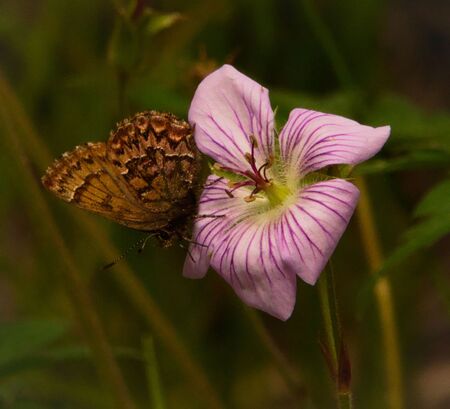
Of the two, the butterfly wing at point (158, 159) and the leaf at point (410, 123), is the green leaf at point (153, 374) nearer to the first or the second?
the butterfly wing at point (158, 159)

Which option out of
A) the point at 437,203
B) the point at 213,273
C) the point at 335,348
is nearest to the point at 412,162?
the point at 437,203

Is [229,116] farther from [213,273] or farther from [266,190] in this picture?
[213,273]

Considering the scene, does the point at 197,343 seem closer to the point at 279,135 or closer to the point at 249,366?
the point at 249,366

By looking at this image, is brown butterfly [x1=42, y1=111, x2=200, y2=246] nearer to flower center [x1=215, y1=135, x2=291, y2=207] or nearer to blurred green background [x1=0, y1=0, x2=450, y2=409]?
flower center [x1=215, y1=135, x2=291, y2=207]

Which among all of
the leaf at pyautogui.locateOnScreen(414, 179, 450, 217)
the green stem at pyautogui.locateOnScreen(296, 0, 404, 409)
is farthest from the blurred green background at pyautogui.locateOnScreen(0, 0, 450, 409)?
the leaf at pyautogui.locateOnScreen(414, 179, 450, 217)

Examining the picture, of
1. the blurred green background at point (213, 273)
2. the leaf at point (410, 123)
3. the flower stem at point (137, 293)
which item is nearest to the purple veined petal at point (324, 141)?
the leaf at point (410, 123)
